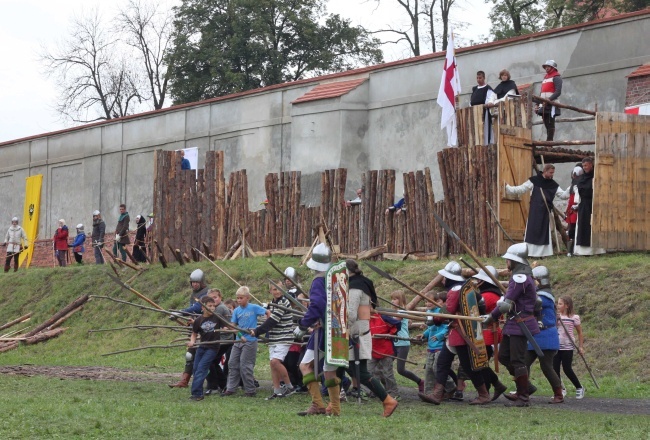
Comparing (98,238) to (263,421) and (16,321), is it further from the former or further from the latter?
(263,421)

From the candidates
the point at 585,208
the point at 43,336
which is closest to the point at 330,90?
the point at 43,336

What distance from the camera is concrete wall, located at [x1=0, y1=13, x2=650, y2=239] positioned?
85.8 feet

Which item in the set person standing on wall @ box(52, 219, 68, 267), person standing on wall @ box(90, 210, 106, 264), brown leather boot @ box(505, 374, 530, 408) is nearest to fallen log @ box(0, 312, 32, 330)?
person standing on wall @ box(90, 210, 106, 264)

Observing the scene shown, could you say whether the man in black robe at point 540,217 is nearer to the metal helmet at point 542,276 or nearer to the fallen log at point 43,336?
the metal helmet at point 542,276

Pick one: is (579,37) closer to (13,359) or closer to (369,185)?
(369,185)

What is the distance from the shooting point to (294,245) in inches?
1006

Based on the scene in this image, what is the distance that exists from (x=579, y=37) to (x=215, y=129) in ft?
41.8

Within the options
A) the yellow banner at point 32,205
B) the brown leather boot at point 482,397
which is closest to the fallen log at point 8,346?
the brown leather boot at point 482,397

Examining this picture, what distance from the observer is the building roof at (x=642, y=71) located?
24.5 m

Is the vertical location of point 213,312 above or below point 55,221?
below

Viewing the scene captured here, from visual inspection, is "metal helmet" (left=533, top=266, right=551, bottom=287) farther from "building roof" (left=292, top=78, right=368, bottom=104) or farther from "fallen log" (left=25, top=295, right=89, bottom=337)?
"building roof" (left=292, top=78, right=368, bottom=104)

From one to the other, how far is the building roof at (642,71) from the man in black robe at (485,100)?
3683 mm

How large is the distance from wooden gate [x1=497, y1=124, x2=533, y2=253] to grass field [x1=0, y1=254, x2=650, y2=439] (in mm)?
1146

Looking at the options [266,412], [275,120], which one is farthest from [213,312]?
[275,120]
